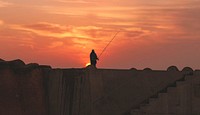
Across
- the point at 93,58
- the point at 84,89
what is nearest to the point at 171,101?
the point at 84,89

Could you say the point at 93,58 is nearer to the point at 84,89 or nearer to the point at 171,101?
the point at 84,89

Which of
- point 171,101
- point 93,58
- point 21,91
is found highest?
point 93,58

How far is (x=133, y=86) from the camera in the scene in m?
25.9

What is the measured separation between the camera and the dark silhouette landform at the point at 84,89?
24.5 m

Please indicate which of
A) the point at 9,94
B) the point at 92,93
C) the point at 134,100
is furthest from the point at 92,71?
the point at 9,94

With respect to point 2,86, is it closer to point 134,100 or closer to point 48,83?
point 48,83

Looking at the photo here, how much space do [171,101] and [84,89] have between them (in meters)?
4.91

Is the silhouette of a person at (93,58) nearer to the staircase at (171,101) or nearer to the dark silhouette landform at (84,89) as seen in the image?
the dark silhouette landform at (84,89)

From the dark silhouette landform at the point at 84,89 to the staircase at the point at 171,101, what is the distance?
2.1 inches

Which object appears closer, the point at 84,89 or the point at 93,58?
the point at 84,89

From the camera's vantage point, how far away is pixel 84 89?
25.5 metres

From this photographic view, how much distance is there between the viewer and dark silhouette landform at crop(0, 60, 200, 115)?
24453mm

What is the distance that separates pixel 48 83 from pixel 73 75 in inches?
58.9

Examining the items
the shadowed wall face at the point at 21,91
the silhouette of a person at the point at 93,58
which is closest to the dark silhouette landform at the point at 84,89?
the shadowed wall face at the point at 21,91
